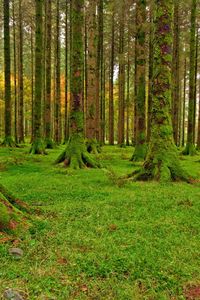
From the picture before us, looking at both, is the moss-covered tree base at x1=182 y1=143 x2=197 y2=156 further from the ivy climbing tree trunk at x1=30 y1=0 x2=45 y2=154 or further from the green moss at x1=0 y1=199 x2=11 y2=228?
the green moss at x1=0 y1=199 x2=11 y2=228

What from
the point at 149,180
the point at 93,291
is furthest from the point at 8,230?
→ the point at 149,180

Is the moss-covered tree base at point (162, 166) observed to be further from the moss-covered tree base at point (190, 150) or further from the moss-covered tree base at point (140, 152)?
the moss-covered tree base at point (190, 150)

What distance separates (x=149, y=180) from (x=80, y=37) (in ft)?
19.7

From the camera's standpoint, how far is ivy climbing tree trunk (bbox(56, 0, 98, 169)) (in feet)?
36.4

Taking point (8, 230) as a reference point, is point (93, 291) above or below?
below

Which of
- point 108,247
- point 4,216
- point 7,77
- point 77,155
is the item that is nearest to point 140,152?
point 77,155

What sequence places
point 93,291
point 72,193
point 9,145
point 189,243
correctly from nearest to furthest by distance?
point 93,291
point 189,243
point 72,193
point 9,145

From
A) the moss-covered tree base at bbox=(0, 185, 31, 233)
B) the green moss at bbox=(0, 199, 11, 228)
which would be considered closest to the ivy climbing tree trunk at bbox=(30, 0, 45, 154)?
the moss-covered tree base at bbox=(0, 185, 31, 233)

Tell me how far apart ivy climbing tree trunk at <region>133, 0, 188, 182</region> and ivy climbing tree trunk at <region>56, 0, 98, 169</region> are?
287cm

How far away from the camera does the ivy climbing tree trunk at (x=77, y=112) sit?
11.1 meters

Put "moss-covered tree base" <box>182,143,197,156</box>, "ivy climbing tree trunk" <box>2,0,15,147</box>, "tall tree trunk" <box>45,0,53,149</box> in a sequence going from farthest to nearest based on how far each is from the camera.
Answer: "tall tree trunk" <box>45,0,53,149</box>, "moss-covered tree base" <box>182,143,197,156</box>, "ivy climbing tree trunk" <box>2,0,15,147</box>

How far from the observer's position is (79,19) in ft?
38.3

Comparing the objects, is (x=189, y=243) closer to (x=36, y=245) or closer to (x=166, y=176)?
(x=36, y=245)

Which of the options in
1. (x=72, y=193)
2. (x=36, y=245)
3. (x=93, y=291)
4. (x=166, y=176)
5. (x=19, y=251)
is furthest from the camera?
(x=166, y=176)
